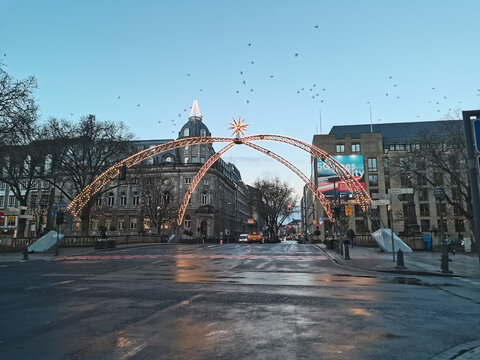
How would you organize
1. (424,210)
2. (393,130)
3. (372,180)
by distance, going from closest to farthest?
(424,210) < (372,180) < (393,130)

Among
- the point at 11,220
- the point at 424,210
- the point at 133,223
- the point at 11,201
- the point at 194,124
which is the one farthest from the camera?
the point at 194,124

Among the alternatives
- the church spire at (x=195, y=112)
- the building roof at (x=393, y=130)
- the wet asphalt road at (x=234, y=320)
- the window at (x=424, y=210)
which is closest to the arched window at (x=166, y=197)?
the church spire at (x=195, y=112)

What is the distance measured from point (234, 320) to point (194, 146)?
84.6m

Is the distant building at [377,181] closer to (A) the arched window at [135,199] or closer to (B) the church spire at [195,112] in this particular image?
(B) the church spire at [195,112]

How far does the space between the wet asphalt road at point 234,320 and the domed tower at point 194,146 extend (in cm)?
7718

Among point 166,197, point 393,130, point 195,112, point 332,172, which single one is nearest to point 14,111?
point 166,197

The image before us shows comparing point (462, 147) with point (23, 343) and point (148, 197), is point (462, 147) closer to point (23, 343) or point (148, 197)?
point (23, 343)

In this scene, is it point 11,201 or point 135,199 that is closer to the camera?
point 135,199

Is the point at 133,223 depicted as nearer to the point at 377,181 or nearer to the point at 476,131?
the point at 377,181

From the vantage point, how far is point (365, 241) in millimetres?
39688

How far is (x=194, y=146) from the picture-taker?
3529 inches

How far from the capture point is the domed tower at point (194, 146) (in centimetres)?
8825

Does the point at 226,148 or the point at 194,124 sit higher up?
the point at 194,124

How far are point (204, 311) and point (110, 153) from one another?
35867mm
